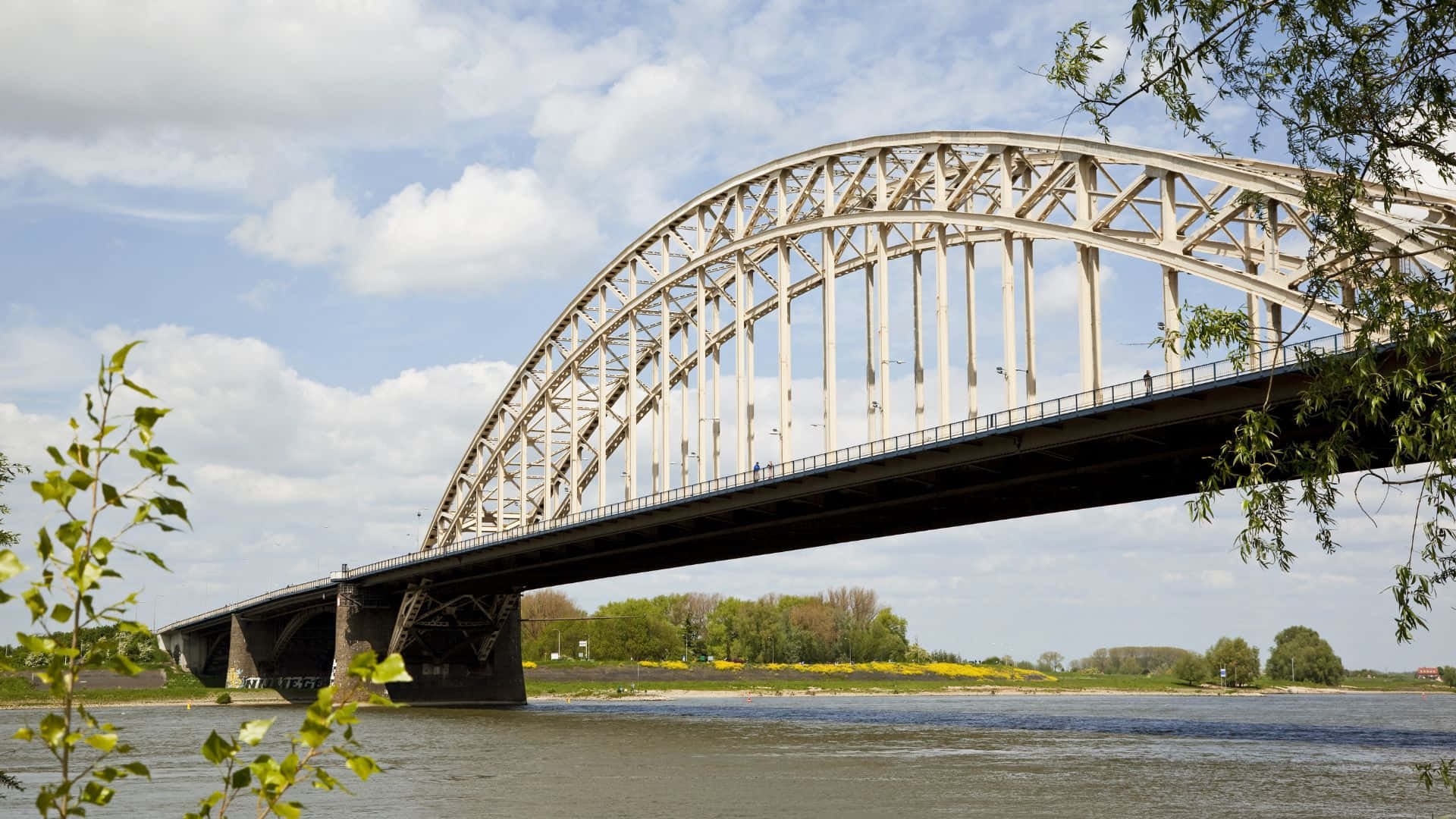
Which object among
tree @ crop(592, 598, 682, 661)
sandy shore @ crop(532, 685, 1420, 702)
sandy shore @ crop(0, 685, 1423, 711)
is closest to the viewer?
sandy shore @ crop(0, 685, 1423, 711)

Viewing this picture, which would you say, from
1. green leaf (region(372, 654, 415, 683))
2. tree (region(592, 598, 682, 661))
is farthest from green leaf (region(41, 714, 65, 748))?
tree (region(592, 598, 682, 661))

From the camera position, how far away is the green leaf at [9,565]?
3912 mm

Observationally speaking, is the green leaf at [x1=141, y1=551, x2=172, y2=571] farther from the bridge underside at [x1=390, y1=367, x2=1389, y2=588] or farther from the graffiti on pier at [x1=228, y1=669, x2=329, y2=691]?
the graffiti on pier at [x1=228, y1=669, x2=329, y2=691]

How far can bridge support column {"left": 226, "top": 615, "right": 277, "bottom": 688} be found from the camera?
10244cm

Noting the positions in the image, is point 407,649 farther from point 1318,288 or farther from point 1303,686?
point 1303,686

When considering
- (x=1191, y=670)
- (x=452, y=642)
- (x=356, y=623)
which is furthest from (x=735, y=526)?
(x=1191, y=670)

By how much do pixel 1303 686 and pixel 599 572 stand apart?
124002mm

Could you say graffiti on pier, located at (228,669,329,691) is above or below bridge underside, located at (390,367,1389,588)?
below

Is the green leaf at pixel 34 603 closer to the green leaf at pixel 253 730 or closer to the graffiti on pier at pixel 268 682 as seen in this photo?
the green leaf at pixel 253 730

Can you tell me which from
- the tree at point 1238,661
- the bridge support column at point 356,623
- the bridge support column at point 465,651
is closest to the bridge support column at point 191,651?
the bridge support column at point 465,651

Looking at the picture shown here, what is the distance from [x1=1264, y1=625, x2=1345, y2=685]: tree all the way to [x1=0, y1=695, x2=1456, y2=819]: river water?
106 meters

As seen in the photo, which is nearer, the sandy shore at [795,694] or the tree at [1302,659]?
the sandy shore at [795,694]

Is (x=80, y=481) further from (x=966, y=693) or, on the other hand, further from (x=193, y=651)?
(x=966, y=693)

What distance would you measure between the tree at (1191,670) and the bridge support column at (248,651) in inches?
A: 4179
